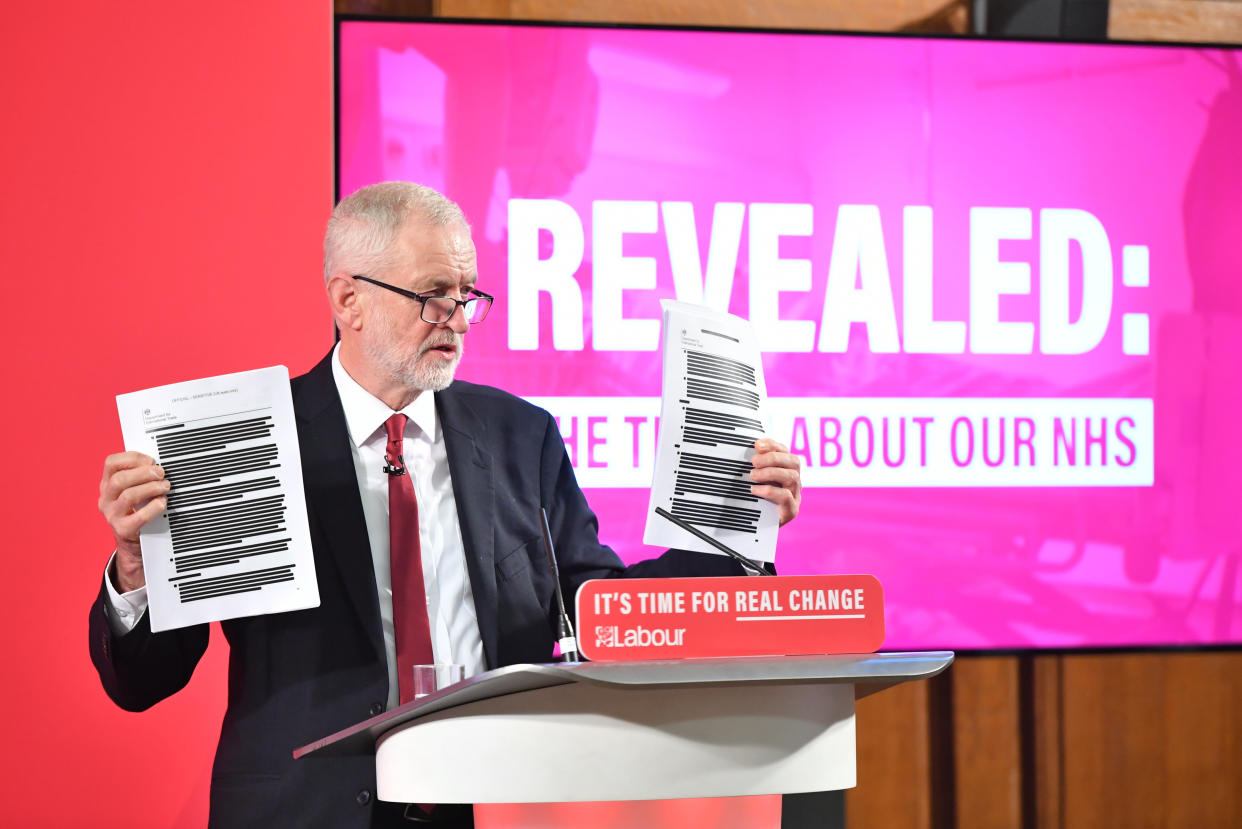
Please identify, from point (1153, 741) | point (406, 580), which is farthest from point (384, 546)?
point (1153, 741)

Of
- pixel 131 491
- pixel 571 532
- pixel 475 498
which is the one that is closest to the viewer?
pixel 131 491

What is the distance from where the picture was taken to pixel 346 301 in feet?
6.20

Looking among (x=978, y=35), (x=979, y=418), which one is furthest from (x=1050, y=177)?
(x=979, y=418)

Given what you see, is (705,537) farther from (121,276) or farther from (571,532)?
(121,276)

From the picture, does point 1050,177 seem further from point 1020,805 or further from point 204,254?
point 204,254

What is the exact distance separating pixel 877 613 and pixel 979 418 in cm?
214

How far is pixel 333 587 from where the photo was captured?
169 cm

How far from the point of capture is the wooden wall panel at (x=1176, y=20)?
327 centimetres

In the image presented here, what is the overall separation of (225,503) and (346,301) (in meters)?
0.57

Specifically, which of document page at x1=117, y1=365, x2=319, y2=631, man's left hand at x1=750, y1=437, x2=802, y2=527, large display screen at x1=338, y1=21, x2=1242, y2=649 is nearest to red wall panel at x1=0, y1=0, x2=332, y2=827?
large display screen at x1=338, y1=21, x2=1242, y2=649

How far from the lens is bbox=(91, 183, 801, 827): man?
160cm

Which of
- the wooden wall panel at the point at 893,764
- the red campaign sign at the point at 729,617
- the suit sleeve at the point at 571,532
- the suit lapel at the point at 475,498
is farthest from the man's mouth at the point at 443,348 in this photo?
the wooden wall panel at the point at 893,764

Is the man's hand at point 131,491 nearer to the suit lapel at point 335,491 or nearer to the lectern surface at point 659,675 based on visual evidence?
the suit lapel at point 335,491

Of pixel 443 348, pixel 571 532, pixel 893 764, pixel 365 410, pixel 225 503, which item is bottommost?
pixel 893 764
